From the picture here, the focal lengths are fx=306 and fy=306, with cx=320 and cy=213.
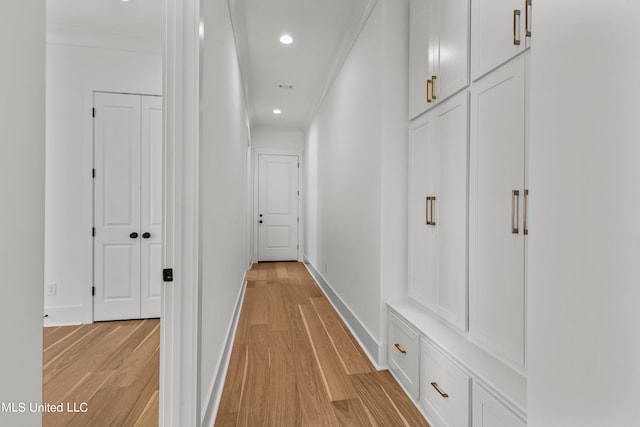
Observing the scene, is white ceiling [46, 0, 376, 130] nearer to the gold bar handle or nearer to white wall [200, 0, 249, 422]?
white wall [200, 0, 249, 422]

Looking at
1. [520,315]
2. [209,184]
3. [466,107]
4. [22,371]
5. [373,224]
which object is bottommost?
[520,315]

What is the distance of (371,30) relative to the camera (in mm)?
2465

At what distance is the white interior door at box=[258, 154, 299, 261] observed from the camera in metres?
6.35

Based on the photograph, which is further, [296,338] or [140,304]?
[140,304]

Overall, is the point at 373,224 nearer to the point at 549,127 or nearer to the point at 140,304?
the point at 549,127

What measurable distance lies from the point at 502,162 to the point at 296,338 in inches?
85.0

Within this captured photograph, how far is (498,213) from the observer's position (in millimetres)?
1390

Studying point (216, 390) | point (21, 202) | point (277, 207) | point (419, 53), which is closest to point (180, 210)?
point (21, 202)

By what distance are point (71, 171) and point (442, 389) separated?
3528mm

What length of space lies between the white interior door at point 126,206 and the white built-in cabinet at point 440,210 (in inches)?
96.4

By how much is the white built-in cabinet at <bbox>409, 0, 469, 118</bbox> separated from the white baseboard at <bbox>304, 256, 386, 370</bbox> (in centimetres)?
170

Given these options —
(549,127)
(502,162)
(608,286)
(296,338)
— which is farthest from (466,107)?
(296,338)

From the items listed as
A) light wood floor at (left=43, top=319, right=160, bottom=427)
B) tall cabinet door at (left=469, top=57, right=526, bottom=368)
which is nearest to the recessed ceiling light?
tall cabinet door at (left=469, top=57, right=526, bottom=368)

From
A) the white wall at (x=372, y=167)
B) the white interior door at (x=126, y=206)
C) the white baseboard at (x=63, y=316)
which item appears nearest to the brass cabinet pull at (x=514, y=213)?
the white wall at (x=372, y=167)
